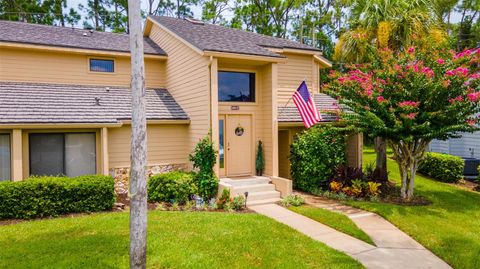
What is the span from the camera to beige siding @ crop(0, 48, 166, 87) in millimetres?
11070

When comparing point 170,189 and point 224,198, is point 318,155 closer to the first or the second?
point 224,198

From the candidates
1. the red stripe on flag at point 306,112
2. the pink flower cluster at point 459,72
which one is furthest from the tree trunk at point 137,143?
the pink flower cluster at point 459,72

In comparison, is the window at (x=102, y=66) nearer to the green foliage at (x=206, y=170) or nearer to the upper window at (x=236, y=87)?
the upper window at (x=236, y=87)

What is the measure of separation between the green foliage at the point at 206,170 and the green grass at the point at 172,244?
1969mm

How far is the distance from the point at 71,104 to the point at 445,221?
1134 centimetres

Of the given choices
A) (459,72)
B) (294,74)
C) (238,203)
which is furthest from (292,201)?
(294,74)

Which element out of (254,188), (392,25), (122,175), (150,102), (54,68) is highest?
(392,25)

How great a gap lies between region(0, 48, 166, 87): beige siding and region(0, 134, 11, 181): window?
3013 millimetres

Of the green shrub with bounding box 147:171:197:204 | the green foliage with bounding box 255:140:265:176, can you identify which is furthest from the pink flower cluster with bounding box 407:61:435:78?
the green shrub with bounding box 147:171:197:204

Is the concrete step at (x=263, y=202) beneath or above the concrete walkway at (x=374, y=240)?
above

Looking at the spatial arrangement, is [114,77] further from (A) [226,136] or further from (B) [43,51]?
(A) [226,136]

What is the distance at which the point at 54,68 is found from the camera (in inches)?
461

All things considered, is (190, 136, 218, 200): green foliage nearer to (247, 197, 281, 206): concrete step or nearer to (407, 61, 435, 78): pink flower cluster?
(247, 197, 281, 206): concrete step

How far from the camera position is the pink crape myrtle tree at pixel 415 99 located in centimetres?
886
